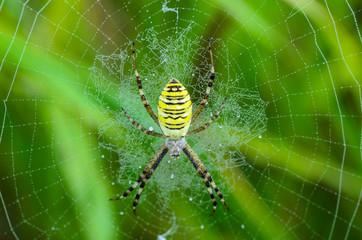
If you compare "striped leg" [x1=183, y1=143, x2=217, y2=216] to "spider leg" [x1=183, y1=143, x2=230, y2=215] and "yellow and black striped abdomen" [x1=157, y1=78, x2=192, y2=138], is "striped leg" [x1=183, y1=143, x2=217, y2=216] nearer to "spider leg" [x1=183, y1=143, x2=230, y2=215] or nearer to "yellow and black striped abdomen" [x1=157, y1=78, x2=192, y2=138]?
"spider leg" [x1=183, y1=143, x2=230, y2=215]

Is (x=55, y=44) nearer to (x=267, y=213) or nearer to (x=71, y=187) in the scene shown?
(x=71, y=187)

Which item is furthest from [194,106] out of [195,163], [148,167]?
[148,167]

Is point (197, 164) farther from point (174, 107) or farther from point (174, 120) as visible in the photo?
point (174, 107)

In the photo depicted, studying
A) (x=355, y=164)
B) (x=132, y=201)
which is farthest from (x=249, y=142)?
(x=132, y=201)

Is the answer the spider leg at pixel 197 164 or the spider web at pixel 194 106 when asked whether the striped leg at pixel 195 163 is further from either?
the spider web at pixel 194 106

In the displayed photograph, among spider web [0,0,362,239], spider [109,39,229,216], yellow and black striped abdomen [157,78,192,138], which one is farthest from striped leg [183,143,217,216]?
yellow and black striped abdomen [157,78,192,138]

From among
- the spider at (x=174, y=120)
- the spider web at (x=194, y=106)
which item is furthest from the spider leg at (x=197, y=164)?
the spider web at (x=194, y=106)
